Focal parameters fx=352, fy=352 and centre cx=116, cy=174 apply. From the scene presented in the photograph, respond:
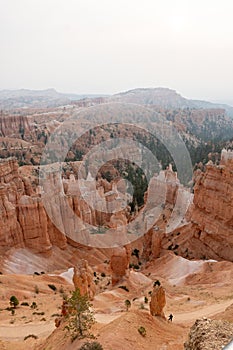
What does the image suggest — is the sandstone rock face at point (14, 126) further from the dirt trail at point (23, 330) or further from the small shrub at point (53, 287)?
the dirt trail at point (23, 330)

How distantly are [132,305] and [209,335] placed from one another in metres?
11.3

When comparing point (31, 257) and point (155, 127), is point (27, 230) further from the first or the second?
point (155, 127)

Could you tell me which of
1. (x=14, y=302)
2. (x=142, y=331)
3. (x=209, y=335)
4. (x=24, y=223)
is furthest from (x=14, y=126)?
(x=209, y=335)

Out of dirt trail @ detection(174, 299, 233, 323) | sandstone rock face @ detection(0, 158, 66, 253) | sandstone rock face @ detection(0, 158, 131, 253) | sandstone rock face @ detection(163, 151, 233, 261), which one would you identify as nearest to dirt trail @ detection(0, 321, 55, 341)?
dirt trail @ detection(174, 299, 233, 323)

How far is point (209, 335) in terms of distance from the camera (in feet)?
24.3

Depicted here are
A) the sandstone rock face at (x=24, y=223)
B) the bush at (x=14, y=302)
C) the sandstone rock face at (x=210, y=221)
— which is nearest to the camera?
the bush at (x=14, y=302)

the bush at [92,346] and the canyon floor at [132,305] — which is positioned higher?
the bush at [92,346]

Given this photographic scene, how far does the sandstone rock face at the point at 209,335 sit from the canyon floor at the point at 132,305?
2.75 metres

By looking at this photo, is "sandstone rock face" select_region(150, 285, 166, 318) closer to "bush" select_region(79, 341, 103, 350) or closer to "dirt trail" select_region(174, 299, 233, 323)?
"dirt trail" select_region(174, 299, 233, 323)

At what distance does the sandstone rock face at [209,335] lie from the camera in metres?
7.04

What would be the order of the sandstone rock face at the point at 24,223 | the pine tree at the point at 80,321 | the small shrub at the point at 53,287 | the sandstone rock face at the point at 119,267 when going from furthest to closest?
the sandstone rock face at the point at 24,223, the sandstone rock face at the point at 119,267, the small shrub at the point at 53,287, the pine tree at the point at 80,321

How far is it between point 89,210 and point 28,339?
2458 cm

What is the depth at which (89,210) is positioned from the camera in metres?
38.3

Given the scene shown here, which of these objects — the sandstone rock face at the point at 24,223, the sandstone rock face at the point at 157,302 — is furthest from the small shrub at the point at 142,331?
the sandstone rock face at the point at 24,223
